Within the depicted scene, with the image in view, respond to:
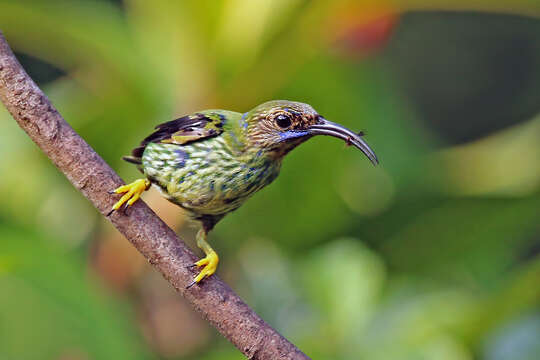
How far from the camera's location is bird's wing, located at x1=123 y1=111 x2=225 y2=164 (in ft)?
7.34

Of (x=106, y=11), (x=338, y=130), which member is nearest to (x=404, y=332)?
(x=338, y=130)

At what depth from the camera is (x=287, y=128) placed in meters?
2.07

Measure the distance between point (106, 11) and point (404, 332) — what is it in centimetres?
215

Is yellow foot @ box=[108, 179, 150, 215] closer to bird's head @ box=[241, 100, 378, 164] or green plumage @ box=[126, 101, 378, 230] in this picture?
green plumage @ box=[126, 101, 378, 230]

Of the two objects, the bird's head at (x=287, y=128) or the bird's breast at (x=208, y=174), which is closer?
the bird's head at (x=287, y=128)

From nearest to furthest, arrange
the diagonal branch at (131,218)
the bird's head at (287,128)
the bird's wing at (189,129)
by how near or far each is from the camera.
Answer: the diagonal branch at (131,218) < the bird's head at (287,128) < the bird's wing at (189,129)

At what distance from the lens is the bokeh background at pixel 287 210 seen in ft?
10.1

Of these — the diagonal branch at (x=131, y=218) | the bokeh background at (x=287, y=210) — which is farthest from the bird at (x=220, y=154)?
the bokeh background at (x=287, y=210)

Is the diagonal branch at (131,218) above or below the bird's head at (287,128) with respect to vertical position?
below

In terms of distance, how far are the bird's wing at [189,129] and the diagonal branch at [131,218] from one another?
416 mm

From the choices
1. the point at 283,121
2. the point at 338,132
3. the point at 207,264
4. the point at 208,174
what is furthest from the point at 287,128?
the point at 207,264

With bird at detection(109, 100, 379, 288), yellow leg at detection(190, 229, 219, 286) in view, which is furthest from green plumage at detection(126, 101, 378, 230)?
yellow leg at detection(190, 229, 219, 286)

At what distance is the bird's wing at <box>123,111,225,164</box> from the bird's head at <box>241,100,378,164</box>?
9cm

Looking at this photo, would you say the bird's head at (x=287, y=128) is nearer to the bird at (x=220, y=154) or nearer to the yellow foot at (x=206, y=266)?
the bird at (x=220, y=154)
